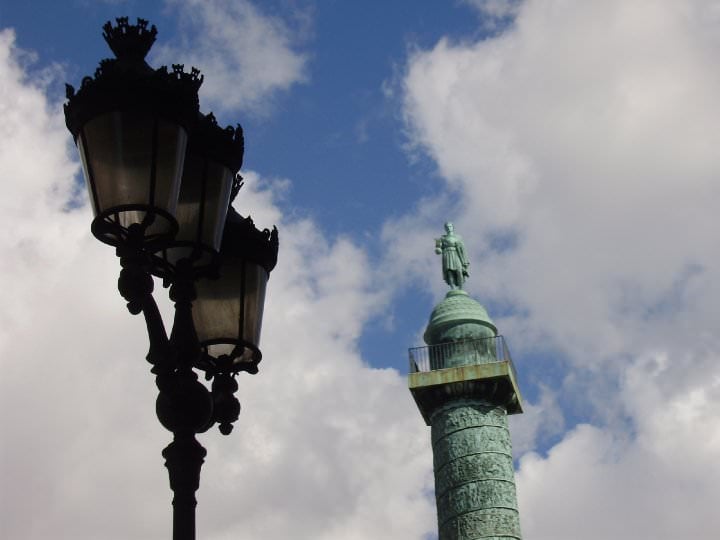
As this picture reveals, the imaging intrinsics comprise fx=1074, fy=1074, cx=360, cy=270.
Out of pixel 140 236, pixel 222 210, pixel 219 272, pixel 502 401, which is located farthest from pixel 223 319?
pixel 502 401

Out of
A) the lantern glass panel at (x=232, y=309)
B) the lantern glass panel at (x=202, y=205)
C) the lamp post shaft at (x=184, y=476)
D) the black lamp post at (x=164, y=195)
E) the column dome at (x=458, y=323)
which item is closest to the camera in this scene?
the lamp post shaft at (x=184, y=476)

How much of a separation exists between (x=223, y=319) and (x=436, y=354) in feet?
50.2

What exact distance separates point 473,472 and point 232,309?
44.3 feet

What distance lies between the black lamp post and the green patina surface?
13.6m

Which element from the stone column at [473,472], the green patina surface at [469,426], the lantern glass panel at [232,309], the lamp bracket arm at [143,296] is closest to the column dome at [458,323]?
the green patina surface at [469,426]

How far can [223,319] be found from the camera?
3.57m

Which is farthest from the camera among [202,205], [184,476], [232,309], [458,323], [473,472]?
[458,323]

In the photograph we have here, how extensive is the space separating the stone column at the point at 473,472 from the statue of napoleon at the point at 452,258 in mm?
3361

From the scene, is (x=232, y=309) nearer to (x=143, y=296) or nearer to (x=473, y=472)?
(x=143, y=296)

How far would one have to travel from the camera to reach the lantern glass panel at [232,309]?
11.6 ft

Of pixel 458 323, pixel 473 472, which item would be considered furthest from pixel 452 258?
pixel 473 472

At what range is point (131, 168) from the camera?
2932 millimetres

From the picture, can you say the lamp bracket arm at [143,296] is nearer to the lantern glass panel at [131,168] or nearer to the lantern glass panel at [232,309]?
the lantern glass panel at [131,168]

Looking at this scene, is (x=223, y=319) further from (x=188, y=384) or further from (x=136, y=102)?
(x=136, y=102)
